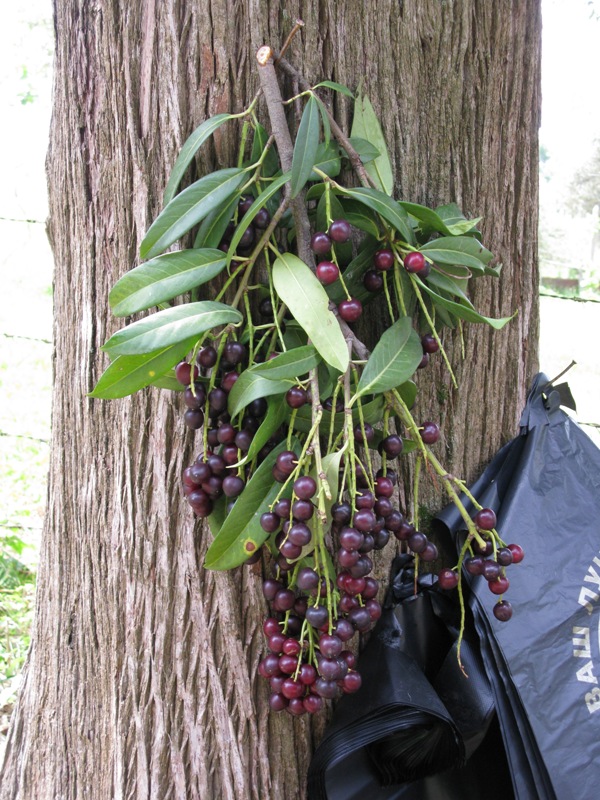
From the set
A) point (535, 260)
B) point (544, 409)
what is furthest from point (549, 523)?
point (535, 260)

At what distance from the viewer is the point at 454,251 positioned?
1.09 metres

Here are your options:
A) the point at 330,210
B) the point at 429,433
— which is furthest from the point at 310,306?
the point at 429,433

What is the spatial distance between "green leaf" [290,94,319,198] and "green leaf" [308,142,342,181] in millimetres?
53

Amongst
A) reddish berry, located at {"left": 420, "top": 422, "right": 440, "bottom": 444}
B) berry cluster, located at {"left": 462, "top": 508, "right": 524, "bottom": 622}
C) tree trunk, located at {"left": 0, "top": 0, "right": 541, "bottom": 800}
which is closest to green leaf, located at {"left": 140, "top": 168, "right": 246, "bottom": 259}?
tree trunk, located at {"left": 0, "top": 0, "right": 541, "bottom": 800}

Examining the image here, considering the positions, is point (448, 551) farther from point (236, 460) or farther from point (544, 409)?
point (236, 460)

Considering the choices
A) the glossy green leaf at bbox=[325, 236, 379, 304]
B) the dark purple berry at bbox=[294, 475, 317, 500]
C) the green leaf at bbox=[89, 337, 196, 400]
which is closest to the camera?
the dark purple berry at bbox=[294, 475, 317, 500]

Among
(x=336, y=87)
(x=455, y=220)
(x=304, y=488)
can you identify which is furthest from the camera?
(x=455, y=220)

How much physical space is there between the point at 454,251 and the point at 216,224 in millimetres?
369

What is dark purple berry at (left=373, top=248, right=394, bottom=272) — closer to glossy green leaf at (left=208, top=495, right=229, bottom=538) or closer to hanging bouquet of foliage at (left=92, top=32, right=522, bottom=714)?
hanging bouquet of foliage at (left=92, top=32, right=522, bottom=714)

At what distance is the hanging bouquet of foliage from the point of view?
3.03 ft

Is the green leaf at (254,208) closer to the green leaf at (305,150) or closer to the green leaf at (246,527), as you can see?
the green leaf at (305,150)

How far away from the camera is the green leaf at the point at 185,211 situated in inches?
39.4

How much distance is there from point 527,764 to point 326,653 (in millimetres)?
446

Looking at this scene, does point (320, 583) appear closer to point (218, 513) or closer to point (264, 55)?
point (218, 513)
